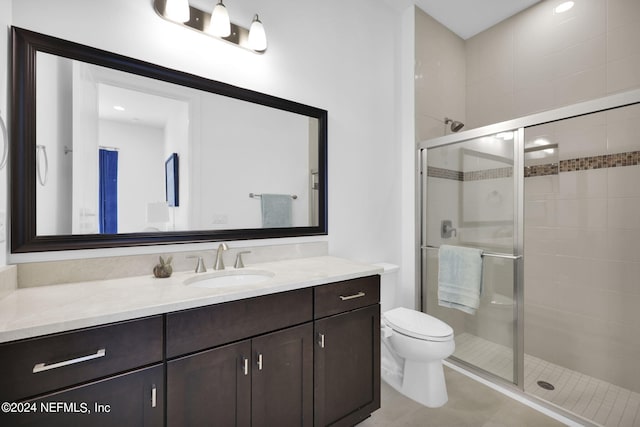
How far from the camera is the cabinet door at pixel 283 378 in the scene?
1119 millimetres

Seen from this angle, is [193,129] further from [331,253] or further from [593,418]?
[593,418]

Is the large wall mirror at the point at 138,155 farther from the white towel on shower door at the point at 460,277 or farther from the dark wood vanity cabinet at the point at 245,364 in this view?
the white towel on shower door at the point at 460,277

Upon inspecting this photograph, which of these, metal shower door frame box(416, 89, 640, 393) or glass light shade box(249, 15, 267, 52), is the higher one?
glass light shade box(249, 15, 267, 52)

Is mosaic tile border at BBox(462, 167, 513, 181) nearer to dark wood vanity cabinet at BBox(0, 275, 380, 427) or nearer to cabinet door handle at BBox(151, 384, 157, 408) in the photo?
dark wood vanity cabinet at BBox(0, 275, 380, 427)

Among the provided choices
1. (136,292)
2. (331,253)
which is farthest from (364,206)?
(136,292)

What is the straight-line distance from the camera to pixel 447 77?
2.66 meters

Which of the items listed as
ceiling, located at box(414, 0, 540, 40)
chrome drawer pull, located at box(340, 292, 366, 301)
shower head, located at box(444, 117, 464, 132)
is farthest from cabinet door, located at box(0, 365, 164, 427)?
ceiling, located at box(414, 0, 540, 40)

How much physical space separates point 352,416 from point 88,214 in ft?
5.06

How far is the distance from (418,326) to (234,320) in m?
1.21

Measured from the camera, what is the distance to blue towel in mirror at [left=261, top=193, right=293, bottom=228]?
66.6 inches

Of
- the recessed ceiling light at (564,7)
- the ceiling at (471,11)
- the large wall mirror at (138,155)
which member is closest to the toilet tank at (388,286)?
the large wall mirror at (138,155)

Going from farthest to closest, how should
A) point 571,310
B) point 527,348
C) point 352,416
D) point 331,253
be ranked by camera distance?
point 527,348 → point 571,310 → point 331,253 → point 352,416

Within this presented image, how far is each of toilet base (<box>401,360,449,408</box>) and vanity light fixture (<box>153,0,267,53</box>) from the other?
2.12 metres

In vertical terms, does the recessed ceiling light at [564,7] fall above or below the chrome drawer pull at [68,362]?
above
